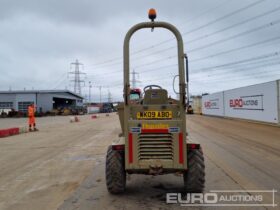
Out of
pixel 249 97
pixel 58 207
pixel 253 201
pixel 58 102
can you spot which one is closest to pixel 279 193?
pixel 253 201

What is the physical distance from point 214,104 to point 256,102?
22859mm

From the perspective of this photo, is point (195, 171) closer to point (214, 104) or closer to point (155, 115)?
point (155, 115)

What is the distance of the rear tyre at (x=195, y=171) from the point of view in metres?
6.96

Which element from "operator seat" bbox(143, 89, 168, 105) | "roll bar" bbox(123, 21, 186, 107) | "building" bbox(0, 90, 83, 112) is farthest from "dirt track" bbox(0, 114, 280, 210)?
"building" bbox(0, 90, 83, 112)

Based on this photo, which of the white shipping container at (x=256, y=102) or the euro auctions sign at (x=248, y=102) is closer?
the white shipping container at (x=256, y=102)

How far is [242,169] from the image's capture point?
33.2 feet

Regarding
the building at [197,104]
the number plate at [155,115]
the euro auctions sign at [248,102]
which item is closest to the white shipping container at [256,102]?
the euro auctions sign at [248,102]

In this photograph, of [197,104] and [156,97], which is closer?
[156,97]

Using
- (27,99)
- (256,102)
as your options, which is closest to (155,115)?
(256,102)

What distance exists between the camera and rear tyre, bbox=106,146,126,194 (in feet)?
23.5

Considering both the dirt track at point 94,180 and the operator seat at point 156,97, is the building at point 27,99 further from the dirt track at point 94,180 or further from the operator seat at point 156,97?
the operator seat at point 156,97

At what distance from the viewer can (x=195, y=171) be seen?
6.96 m

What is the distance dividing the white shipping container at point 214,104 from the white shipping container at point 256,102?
5942mm

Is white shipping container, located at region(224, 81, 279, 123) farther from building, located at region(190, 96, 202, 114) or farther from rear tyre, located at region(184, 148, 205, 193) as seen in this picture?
building, located at region(190, 96, 202, 114)
